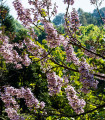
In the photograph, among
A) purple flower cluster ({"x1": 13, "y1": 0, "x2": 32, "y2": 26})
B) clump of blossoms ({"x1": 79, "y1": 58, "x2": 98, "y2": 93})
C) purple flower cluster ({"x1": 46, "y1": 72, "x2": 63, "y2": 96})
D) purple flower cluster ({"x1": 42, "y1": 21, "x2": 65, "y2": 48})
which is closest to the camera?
clump of blossoms ({"x1": 79, "y1": 58, "x2": 98, "y2": 93})

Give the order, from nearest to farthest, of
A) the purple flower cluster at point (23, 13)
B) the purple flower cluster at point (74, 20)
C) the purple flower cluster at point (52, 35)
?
the purple flower cluster at point (52, 35) < the purple flower cluster at point (23, 13) < the purple flower cluster at point (74, 20)

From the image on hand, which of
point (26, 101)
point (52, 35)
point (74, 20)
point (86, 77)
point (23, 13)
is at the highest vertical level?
point (23, 13)

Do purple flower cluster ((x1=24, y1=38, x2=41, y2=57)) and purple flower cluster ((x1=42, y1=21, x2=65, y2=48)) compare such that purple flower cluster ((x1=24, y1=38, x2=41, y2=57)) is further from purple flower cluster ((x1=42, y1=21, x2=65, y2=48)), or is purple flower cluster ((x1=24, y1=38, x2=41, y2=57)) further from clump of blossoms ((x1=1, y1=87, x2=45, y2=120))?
clump of blossoms ((x1=1, y1=87, x2=45, y2=120))

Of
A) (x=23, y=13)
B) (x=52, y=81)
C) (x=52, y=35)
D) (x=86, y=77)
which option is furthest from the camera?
(x=23, y=13)

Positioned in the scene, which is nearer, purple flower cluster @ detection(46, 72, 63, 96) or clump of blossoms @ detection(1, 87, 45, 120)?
purple flower cluster @ detection(46, 72, 63, 96)

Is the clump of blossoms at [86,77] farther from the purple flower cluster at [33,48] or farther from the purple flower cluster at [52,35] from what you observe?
the purple flower cluster at [33,48]

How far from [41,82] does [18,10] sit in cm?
938

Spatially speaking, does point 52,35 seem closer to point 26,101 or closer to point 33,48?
point 33,48

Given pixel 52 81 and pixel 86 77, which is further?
pixel 52 81

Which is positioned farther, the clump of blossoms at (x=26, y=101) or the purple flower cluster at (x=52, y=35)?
A: the clump of blossoms at (x=26, y=101)

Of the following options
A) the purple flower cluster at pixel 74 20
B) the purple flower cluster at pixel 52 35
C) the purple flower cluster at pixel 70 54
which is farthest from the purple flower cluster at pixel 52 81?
the purple flower cluster at pixel 74 20

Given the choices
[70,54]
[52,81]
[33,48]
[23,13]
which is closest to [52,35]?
[70,54]

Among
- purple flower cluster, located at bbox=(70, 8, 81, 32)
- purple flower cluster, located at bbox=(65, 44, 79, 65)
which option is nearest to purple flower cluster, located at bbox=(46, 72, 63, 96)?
purple flower cluster, located at bbox=(65, 44, 79, 65)

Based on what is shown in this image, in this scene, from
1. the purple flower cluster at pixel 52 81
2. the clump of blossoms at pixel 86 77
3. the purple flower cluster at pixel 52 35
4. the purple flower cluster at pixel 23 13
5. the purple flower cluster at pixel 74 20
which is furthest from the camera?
the purple flower cluster at pixel 74 20
